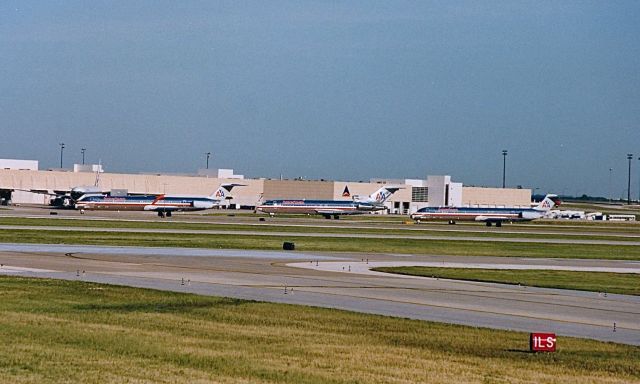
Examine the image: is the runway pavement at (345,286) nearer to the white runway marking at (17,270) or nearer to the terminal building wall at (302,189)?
the white runway marking at (17,270)

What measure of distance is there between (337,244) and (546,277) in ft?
87.9

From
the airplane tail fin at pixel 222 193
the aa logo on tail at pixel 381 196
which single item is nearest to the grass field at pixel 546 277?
the airplane tail fin at pixel 222 193

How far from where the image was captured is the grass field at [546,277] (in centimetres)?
3888

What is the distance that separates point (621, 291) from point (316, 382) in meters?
24.1

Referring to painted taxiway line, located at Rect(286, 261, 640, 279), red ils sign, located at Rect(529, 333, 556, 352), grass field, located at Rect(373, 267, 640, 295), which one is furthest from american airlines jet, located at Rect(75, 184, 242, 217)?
red ils sign, located at Rect(529, 333, 556, 352)

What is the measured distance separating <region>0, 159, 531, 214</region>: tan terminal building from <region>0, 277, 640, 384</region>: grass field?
146142mm

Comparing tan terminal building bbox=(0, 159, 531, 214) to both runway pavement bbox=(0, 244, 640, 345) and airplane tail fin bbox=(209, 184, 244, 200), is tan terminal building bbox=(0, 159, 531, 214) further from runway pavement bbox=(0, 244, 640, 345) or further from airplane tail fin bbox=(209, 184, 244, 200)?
runway pavement bbox=(0, 244, 640, 345)

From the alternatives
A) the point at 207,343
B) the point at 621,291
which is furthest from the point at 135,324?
the point at 621,291

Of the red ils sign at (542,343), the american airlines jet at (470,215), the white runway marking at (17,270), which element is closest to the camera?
the red ils sign at (542,343)

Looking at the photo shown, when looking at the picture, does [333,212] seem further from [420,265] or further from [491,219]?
[420,265]

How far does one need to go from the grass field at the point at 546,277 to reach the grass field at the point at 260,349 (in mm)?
15357

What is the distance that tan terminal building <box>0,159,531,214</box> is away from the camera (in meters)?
168

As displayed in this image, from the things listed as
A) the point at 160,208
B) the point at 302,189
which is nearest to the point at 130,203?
Result: the point at 160,208

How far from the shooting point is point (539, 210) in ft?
490
